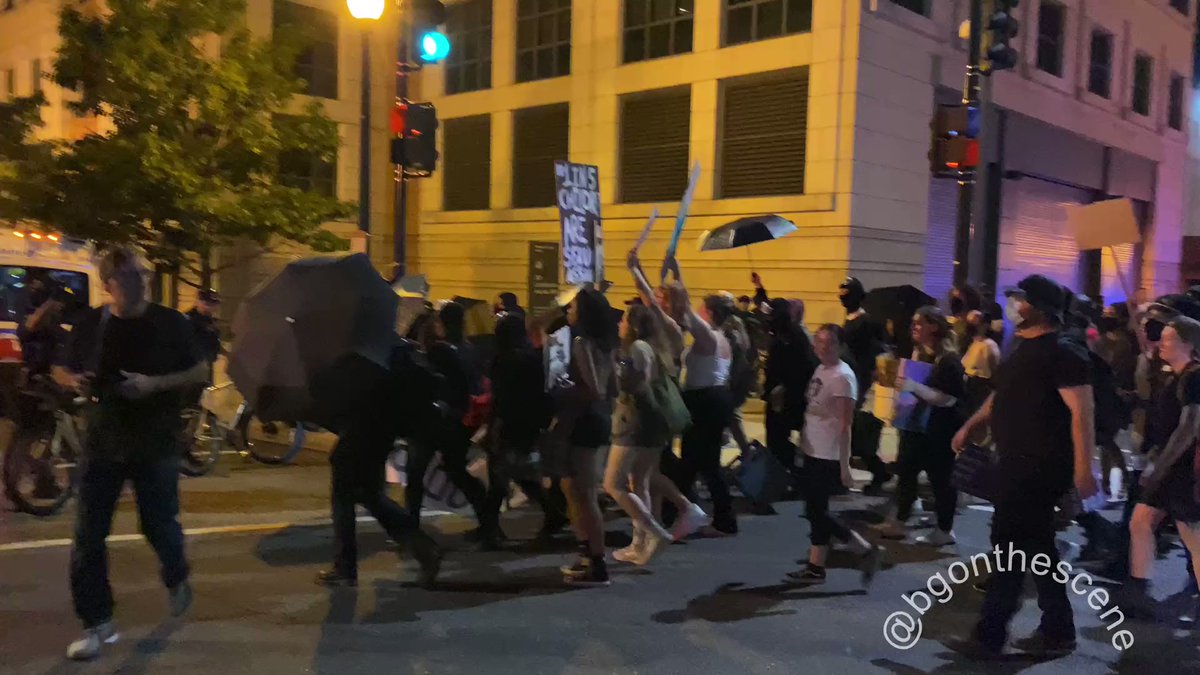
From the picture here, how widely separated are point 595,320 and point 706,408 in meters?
1.68

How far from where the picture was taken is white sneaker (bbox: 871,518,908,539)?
7328 millimetres

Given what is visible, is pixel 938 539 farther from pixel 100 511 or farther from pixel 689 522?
pixel 100 511

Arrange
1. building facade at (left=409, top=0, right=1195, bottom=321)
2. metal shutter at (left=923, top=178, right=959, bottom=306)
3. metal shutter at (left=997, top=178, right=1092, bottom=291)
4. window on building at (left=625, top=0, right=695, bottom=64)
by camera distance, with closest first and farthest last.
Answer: building facade at (left=409, top=0, right=1195, bottom=321) < metal shutter at (left=923, top=178, right=959, bottom=306) < window on building at (left=625, top=0, right=695, bottom=64) < metal shutter at (left=997, top=178, right=1092, bottom=291)

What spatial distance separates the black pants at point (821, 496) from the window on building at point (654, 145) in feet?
37.1

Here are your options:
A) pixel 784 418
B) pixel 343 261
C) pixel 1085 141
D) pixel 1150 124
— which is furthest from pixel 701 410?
pixel 1150 124

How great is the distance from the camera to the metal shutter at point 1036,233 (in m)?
19.4

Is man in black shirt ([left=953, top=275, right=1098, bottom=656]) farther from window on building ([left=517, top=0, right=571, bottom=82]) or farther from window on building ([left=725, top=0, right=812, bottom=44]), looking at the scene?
window on building ([left=517, top=0, right=571, bottom=82])

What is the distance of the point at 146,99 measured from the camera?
14.6m

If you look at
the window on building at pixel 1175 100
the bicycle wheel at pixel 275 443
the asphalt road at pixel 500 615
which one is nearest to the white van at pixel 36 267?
the bicycle wheel at pixel 275 443

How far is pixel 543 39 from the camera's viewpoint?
64.4 feet

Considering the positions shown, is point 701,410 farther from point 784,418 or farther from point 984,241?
point 984,241

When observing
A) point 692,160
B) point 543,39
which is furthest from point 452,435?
point 543,39

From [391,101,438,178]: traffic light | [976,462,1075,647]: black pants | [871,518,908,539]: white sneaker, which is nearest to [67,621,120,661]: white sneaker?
[976,462,1075,647]: black pants

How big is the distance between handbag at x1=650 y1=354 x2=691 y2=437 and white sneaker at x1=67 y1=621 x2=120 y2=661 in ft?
10.9
